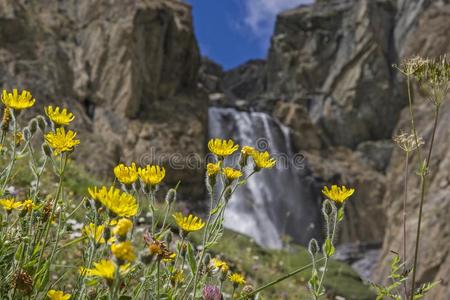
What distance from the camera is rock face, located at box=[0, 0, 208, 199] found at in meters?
16.8

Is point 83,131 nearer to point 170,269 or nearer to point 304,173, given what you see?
point 304,173

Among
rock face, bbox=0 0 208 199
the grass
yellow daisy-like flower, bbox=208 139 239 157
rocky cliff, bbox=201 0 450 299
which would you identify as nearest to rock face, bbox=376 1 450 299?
the grass

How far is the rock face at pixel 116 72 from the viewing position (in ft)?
55.1

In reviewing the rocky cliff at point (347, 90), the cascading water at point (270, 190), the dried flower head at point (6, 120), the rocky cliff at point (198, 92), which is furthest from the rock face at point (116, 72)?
the dried flower head at point (6, 120)

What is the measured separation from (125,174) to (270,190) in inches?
850

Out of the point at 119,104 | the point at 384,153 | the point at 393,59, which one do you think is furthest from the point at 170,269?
the point at 393,59

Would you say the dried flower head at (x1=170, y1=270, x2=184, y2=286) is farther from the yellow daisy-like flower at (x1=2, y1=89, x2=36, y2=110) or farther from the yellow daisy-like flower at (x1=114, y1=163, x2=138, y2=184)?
the yellow daisy-like flower at (x1=2, y1=89, x2=36, y2=110)

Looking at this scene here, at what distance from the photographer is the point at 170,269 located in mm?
1439

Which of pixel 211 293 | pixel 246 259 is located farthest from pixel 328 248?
pixel 246 259

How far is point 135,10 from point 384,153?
770 inches

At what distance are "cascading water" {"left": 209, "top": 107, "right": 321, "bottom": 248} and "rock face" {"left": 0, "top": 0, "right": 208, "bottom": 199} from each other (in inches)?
98.6

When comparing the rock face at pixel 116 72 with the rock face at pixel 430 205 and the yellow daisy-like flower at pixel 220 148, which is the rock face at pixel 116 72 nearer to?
the rock face at pixel 430 205

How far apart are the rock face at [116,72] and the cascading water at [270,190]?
2503 mm

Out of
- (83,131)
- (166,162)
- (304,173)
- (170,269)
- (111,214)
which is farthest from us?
(304,173)
